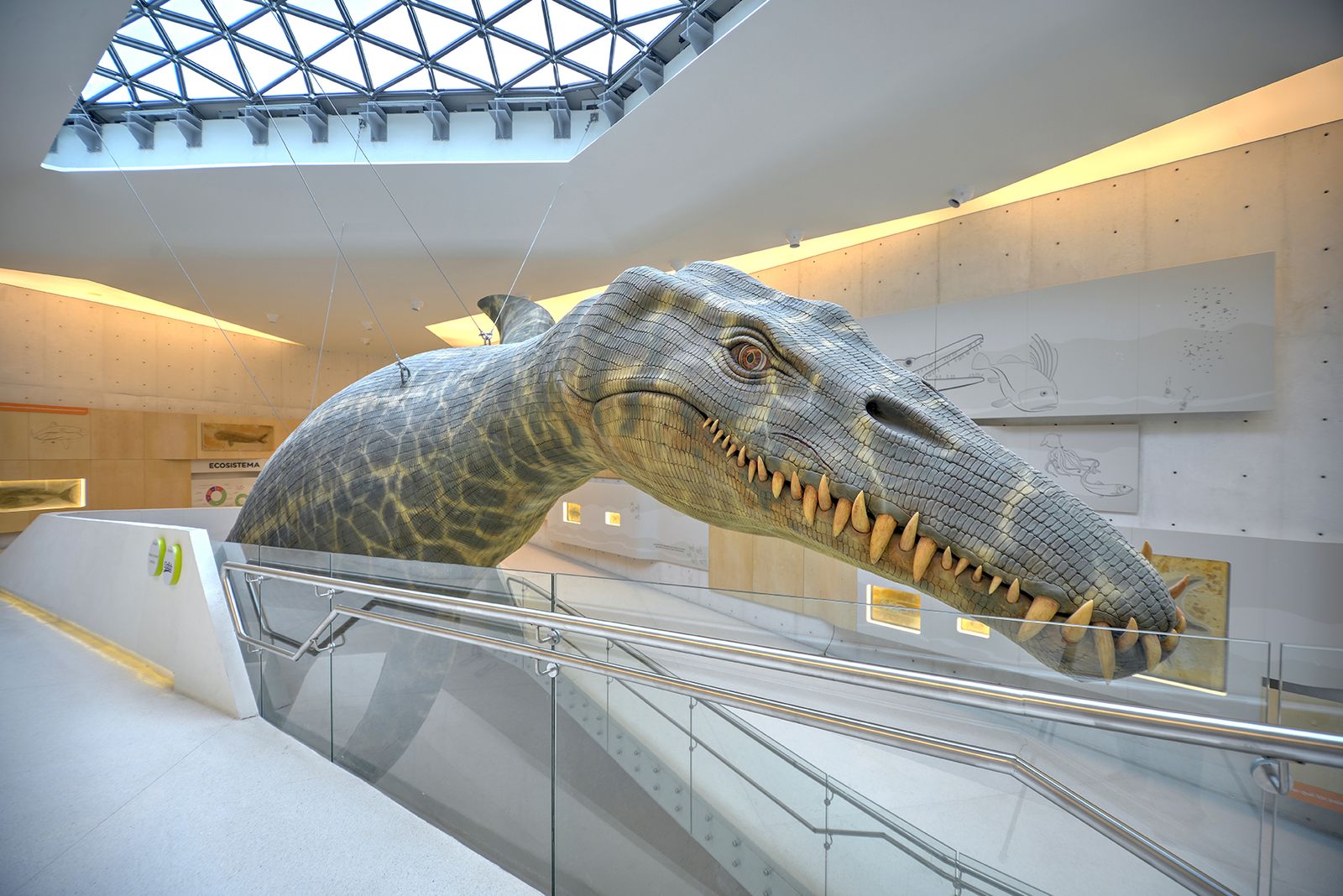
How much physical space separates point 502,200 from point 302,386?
10581 millimetres

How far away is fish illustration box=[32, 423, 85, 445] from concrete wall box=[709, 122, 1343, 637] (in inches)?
547

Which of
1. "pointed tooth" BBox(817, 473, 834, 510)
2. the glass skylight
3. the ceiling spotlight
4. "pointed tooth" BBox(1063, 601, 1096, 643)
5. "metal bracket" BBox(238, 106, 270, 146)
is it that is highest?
the glass skylight

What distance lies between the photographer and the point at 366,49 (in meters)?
6.21

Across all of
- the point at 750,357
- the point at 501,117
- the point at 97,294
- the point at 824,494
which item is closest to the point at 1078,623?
the point at 824,494

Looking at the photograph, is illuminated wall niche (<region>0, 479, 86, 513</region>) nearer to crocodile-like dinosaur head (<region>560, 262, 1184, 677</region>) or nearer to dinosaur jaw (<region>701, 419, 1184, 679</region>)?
crocodile-like dinosaur head (<region>560, 262, 1184, 677</region>)

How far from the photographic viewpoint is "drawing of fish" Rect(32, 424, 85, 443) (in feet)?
33.0

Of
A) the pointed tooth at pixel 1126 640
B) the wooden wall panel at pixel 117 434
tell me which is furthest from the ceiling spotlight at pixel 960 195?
the wooden wall panel at pixel 117 434

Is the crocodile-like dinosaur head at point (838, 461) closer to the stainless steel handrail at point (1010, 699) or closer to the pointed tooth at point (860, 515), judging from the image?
the pointed tooth at point (860, 515)

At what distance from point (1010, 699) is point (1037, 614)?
8.3 inches

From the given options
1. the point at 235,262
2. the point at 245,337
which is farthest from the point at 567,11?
the point at 245,337

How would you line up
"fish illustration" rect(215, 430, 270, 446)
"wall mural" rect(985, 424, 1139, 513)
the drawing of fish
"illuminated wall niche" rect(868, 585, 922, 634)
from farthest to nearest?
"fish illustration" rect(215, 430, 270, 446) → the drawing of fish → "wall mural" rect(985, 424, 1139, 513) → "illuminated wall niche" rect(868, 585, 922, 634)

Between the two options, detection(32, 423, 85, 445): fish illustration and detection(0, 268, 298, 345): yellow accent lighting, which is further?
detection(32, 423, 85, 445): fish illustration

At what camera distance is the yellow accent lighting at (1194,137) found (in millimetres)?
3986

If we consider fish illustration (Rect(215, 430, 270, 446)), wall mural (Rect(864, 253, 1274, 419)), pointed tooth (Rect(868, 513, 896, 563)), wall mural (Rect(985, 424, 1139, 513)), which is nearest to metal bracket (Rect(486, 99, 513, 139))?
wall mural (Rect(864, 253, 1274, 419))
